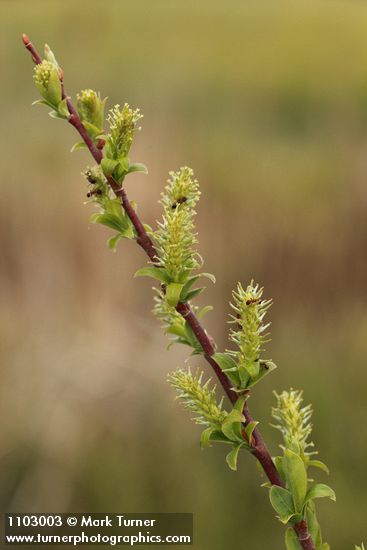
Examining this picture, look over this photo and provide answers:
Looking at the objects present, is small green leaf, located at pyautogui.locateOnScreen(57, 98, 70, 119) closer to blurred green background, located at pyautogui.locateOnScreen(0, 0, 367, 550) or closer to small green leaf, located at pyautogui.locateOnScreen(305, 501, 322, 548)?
small green leaf, located at pyautogui.locateOnScreen(305, 501, 322, 548)

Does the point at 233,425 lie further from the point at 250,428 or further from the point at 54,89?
the point at 54,89

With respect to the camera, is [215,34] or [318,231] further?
[215,34]

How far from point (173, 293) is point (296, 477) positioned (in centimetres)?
8

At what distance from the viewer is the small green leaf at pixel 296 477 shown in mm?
273

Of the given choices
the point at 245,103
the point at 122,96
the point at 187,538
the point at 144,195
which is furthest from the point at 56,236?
the point at 187,538

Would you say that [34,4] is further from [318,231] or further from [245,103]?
[318,231]

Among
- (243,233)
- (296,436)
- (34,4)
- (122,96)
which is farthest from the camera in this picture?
(34,4)

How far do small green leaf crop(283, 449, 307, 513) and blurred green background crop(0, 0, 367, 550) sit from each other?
75 cm

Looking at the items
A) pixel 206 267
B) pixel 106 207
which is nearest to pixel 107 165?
pixel 106 207

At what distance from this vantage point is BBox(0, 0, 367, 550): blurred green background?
1.05 meters

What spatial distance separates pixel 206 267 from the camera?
1124 mm

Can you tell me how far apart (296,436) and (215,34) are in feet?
3.68

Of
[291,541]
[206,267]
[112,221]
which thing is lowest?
[291,541]

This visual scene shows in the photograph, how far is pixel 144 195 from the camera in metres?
1.17
